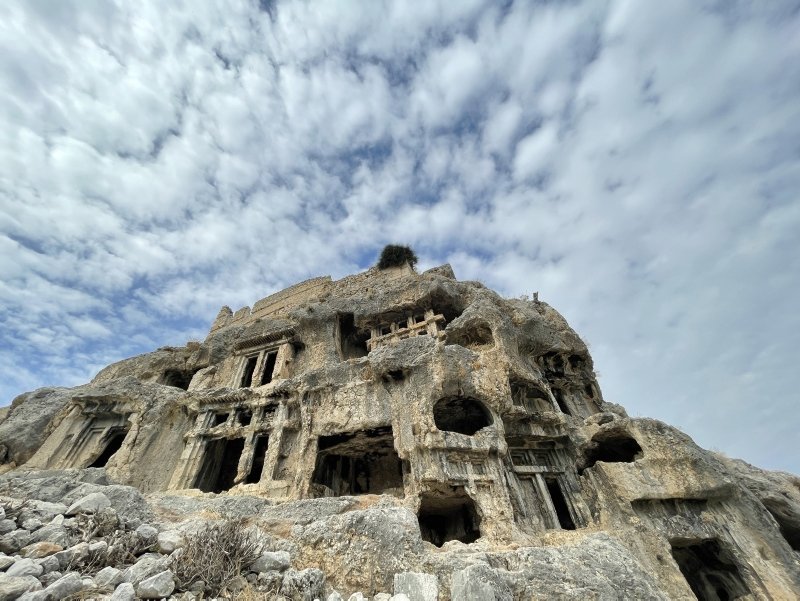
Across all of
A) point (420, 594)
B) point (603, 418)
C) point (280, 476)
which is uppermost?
point (603, 418)

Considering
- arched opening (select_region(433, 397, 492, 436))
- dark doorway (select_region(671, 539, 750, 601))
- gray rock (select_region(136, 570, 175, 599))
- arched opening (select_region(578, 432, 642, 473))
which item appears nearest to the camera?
gray rock (select_region(136, 570, 175, 599))

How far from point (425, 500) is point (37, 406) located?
1899 cm

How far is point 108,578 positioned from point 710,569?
15.4 meters

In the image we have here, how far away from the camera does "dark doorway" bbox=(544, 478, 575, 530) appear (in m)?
14.0

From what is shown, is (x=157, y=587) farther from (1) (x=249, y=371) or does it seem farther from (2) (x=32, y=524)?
(1) (x=249, y=371)

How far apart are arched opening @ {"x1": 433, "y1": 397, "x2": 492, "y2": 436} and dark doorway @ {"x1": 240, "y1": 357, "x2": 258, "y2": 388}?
11.5 metres

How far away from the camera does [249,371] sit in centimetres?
2136

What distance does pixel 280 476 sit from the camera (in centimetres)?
1380

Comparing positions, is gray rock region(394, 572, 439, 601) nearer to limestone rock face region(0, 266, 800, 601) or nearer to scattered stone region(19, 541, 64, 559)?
limestone rock face region(0, 266, 800, 601)

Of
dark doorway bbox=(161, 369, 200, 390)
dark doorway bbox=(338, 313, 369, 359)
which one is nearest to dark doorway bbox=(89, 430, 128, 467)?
dark doorway bbox=(161, 369, 200, 390)

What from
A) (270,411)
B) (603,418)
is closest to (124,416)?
(270,411)

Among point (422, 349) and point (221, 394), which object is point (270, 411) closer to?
point (221, 394)

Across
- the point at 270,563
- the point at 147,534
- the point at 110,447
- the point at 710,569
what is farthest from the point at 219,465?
the point at 710,569

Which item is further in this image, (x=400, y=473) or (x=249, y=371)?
(x=249, y=371)
